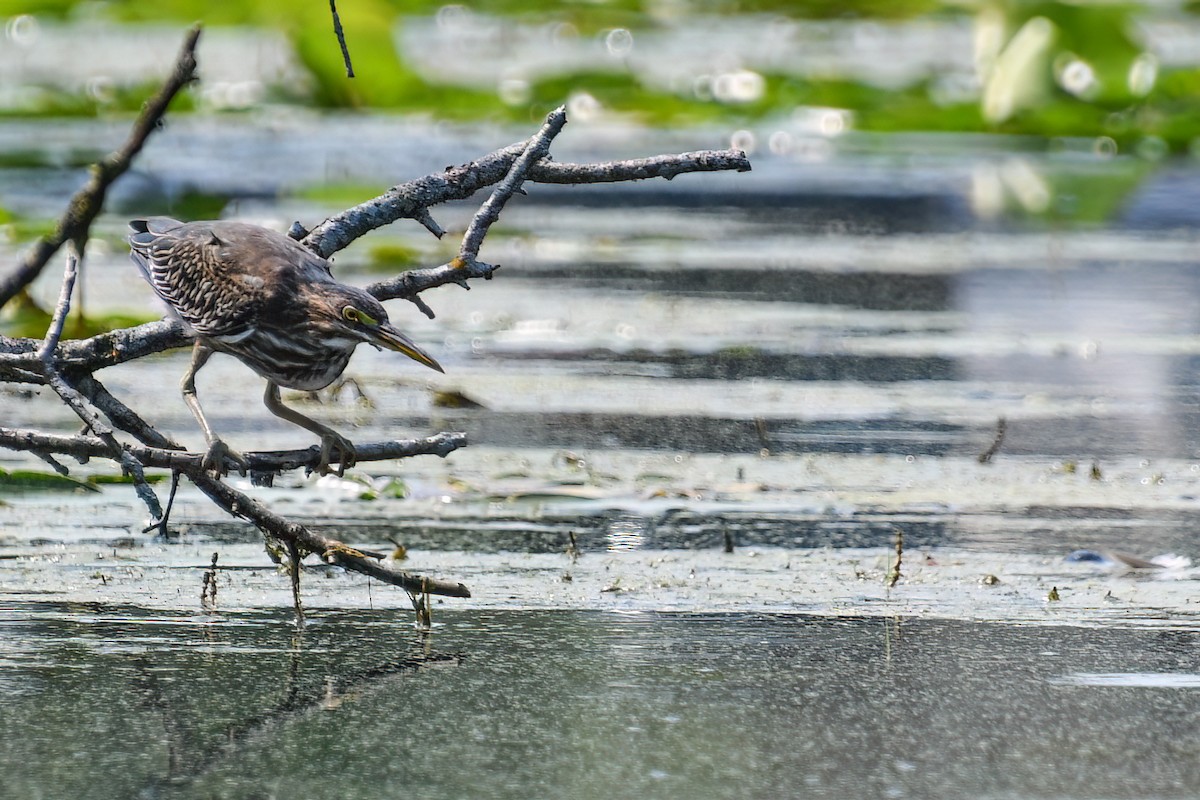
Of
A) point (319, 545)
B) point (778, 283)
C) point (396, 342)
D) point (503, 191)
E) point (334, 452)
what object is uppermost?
point (503, 191)

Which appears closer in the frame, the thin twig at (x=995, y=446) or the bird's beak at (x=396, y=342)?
the bird's beak at (x=396, y=342)

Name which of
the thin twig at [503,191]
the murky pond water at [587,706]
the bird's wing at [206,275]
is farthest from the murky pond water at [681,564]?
the thin twig at [503,191]

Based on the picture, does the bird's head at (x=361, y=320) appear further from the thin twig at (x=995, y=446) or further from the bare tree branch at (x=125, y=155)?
the thin twig at (x=995, y=446)

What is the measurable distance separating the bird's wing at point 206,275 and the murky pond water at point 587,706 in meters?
0.59

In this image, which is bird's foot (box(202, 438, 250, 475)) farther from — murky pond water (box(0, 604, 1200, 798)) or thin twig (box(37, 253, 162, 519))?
murky pond water (box(0, 604, 1200, 798))

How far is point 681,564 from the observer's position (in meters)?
4.40

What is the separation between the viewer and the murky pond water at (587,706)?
3000 millimetres

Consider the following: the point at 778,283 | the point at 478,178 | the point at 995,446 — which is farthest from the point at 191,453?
the point at 778,283

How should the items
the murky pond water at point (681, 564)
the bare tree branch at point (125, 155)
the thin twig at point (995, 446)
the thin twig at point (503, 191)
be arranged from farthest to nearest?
the thin twig at point (995, 446) → the thin twig at point (503, 191) → the murky pond water at point (681, 564) → the bare tree branch at point (125, 155)

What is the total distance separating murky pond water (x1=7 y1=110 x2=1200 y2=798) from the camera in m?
3.13

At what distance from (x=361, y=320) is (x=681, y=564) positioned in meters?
1.16

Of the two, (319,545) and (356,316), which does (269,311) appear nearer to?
(356,316)

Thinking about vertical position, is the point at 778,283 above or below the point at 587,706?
above

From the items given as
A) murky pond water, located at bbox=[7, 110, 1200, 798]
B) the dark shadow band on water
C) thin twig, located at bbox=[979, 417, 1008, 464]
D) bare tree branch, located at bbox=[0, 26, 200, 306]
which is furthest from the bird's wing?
the dark shadow band on water
